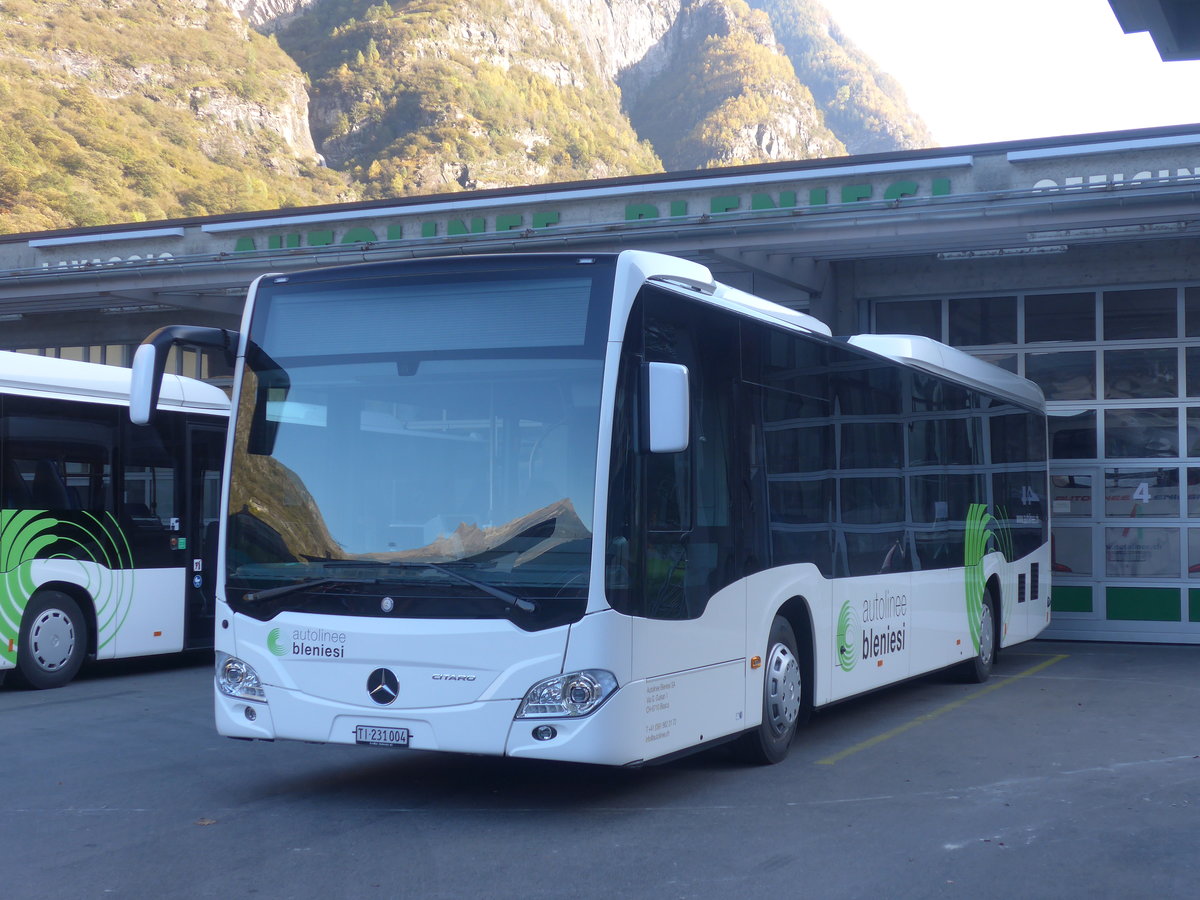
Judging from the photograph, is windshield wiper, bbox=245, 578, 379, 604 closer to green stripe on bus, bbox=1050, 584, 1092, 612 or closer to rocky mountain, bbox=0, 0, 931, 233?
green stripe on bus, bbox=1050, 584, 1092, 612

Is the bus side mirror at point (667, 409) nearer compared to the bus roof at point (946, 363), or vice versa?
the bus side mirror at point (667, 409)

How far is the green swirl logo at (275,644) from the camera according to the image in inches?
279

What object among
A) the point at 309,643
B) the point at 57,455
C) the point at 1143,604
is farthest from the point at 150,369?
the point at 1143,604

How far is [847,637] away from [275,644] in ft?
13.6

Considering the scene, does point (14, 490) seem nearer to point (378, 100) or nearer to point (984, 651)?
point (984, 651)

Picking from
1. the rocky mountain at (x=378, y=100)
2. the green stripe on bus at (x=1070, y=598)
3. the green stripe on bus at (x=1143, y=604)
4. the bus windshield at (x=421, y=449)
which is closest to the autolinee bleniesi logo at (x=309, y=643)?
the bus windshield at (x=421, y=449)

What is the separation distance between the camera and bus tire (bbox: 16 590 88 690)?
1204cm

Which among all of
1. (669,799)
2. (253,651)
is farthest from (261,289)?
(669,799)

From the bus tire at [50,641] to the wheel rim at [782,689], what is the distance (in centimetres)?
706

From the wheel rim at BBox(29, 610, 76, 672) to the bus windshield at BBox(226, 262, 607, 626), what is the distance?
5.74 meters

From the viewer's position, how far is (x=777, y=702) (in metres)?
8.38

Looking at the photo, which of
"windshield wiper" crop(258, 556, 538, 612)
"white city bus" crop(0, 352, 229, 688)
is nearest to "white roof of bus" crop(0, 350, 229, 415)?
"white city bus" crop(0, 352, 229, 688)

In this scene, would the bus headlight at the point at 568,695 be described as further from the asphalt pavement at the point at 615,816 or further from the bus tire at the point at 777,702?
the bus tire at the point at 777,702

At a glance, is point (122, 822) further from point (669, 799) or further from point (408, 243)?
point (408, 243)
